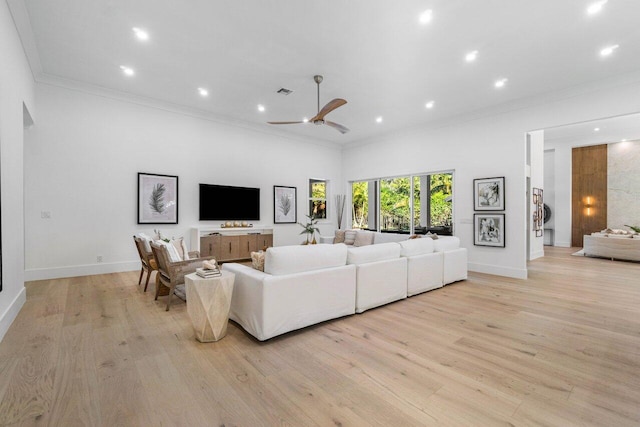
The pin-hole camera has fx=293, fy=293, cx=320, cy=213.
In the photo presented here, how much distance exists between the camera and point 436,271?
15.3 ft

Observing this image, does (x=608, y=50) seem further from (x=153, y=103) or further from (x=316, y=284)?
(x=153, y=103)

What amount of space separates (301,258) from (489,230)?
4.78 m

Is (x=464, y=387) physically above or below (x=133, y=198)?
below

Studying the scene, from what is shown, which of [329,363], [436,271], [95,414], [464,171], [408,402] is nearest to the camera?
[95,414]

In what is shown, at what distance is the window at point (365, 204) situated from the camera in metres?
8.83

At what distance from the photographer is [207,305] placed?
2.68 metres

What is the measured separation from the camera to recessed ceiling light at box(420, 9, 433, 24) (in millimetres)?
3167

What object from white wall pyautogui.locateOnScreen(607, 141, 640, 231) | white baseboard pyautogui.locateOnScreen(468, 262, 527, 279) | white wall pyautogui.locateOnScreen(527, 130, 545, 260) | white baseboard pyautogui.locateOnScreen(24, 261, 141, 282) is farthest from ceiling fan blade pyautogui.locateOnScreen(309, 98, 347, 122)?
white wall pyautogui.locateOnScreen(607, 141, 640, 231)

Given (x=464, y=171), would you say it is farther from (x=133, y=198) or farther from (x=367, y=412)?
(x=133, y=198)

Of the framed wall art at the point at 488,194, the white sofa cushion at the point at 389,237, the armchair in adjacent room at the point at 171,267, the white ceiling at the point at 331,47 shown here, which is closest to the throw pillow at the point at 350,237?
the white sofa cushion at the point at 389,237

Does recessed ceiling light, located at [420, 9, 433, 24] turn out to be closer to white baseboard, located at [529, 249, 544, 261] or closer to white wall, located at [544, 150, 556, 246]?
white baseboard, located at [529, 249, 544, 261]

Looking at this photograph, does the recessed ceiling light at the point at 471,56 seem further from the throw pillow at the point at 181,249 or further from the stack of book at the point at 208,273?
the throw pillow at the point at 181,249

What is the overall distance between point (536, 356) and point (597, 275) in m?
4.72

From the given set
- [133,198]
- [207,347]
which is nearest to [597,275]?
[207,347]
